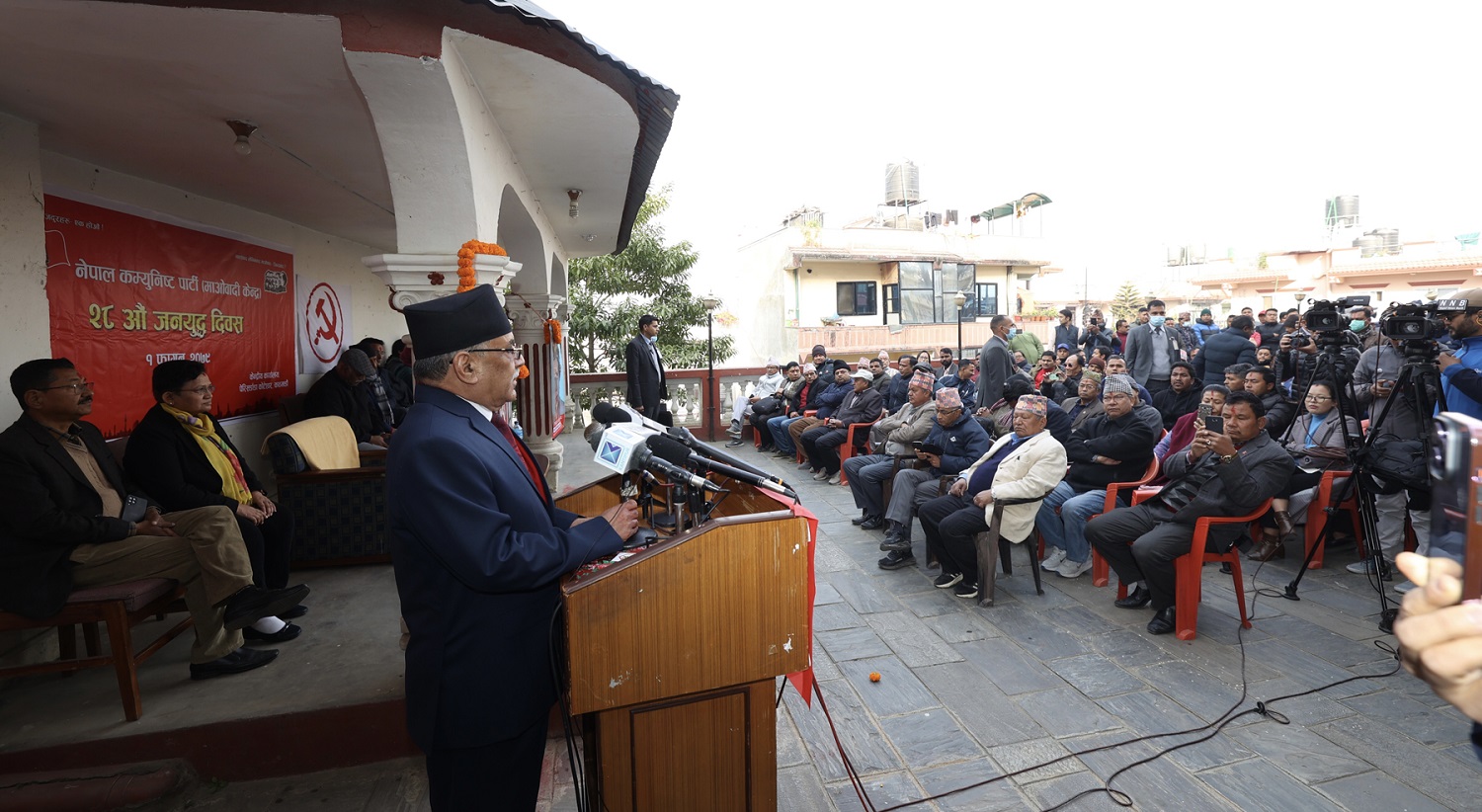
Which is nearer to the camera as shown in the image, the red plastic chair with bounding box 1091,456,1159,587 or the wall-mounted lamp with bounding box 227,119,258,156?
the wall-mounted lamp with bounding box 227,119,258,156

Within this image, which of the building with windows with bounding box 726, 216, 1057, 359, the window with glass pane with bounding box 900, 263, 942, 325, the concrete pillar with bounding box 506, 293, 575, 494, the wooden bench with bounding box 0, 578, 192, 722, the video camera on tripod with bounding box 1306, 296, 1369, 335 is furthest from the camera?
the window with glass pane with bounding box 900, 263, 942, 325

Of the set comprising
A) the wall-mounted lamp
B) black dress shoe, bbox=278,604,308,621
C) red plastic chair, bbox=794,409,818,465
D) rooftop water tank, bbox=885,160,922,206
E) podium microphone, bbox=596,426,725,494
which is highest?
rooftop water tank, bbox=885,160,922,206

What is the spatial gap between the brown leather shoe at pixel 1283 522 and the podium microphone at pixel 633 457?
4.50 metres

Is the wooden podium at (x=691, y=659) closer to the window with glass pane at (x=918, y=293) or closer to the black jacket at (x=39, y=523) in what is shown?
the black jacket at (x=39, y=523)

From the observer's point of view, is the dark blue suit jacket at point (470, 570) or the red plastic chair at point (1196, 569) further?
the red plastic chair at point (1196, 569)

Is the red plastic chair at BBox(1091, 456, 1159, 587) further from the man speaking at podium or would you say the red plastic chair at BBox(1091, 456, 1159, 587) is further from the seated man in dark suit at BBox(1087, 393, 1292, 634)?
the man speaking at podium

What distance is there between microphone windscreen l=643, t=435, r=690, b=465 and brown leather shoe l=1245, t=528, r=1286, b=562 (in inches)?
184

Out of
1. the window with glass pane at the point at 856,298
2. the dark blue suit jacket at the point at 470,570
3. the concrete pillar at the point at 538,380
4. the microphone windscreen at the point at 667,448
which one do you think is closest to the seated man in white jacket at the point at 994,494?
the microphone windscreen at the point at 667,448

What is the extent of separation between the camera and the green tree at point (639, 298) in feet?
45.0

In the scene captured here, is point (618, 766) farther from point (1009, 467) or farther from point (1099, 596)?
point (1099, 596)

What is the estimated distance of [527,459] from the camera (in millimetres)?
→ 1953

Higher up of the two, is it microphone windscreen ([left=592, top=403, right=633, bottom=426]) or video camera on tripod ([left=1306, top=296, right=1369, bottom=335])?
video camera on tripod ([left=1306, top=296, right=1369, bottom=335])

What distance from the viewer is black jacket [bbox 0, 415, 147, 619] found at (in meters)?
2.70

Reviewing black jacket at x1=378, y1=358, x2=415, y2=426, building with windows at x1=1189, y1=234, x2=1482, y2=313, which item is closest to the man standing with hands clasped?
black jacket at x1=378, y1=358, x2=415, y2=426
